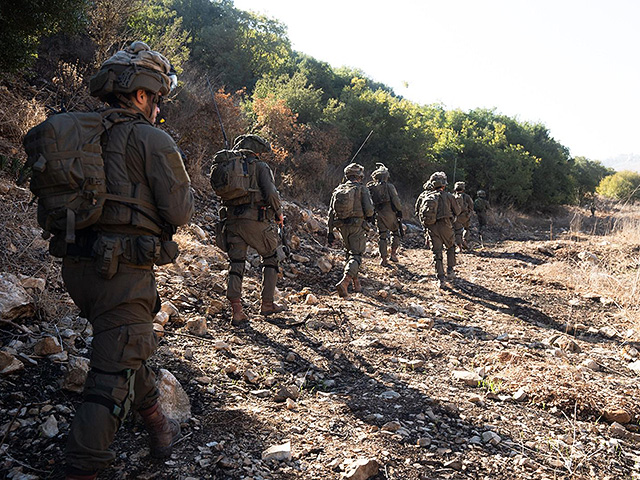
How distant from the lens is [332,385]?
3.53 meters

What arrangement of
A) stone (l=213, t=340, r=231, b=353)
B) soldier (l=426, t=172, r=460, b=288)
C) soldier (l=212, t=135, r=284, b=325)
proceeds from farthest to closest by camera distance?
soldier (l=426, t=172, r=460, b=288) < soldier (l=212, t=135, r=284, b=325) < stone (l=213, t=340, r=231, b=353)

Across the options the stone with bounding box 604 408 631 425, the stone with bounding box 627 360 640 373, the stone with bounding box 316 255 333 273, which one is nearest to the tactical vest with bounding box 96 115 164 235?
the stone with bounding box 604 408 631 425

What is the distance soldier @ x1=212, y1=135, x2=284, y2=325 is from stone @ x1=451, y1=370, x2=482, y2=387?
2.18 metres

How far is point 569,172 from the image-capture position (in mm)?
23391

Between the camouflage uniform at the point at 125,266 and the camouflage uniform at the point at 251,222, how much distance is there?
7.71 ft

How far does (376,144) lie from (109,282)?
1711 cm

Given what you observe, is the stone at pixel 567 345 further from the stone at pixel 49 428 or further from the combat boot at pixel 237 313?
the stone at pixel 49 428

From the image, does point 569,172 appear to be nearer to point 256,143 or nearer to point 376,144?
point 376,144

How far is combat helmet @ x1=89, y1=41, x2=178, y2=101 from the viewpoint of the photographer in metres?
2.18

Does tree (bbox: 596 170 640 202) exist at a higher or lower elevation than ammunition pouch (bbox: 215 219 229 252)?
higher

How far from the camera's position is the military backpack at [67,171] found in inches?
74.5

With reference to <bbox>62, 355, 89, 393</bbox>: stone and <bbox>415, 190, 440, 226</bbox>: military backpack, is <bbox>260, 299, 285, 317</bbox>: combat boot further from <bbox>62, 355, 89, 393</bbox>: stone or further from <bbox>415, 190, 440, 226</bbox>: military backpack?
<bbox>415, 190, 440, 226</bbox>: military backpack

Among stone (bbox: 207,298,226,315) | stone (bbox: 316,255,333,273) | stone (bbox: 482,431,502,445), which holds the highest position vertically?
stone (bbox: 316,255,333,273)

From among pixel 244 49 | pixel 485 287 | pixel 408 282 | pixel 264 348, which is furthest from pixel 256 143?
pixel 244 49
